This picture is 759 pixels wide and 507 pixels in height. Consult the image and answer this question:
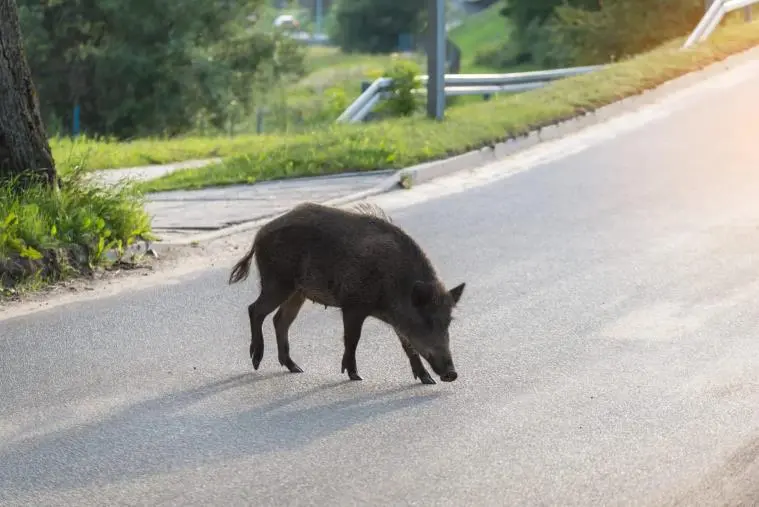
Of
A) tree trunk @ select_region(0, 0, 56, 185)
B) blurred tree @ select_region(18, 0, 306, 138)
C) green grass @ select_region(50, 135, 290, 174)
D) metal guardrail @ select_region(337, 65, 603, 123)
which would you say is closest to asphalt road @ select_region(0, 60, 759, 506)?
tree trunk @ select_region(0, 0, 56, 185)

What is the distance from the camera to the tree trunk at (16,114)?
39.6 feet

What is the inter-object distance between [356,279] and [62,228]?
13.0 ft

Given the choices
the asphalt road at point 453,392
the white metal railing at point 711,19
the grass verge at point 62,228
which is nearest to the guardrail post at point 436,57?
the asphalt road at point 453,392

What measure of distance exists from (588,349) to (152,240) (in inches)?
175

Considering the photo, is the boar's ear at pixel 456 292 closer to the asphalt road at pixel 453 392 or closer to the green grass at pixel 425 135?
the asphalt road at pixel 453 392

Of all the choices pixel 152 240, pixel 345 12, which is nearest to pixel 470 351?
pixel 152 240

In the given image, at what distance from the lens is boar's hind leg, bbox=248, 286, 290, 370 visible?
28.6 feet

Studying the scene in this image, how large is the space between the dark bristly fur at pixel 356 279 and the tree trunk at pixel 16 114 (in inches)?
160

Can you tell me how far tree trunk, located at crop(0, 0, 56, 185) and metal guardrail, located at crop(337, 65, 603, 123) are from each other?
10.5 metres

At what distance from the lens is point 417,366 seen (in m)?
8.51

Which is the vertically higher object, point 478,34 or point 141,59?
point 141,59

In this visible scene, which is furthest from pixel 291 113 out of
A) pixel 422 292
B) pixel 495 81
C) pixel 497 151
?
pixel 422 292

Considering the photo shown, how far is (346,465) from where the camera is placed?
6953 millimetres

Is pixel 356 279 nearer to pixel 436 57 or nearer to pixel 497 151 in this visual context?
pixel 497 151
